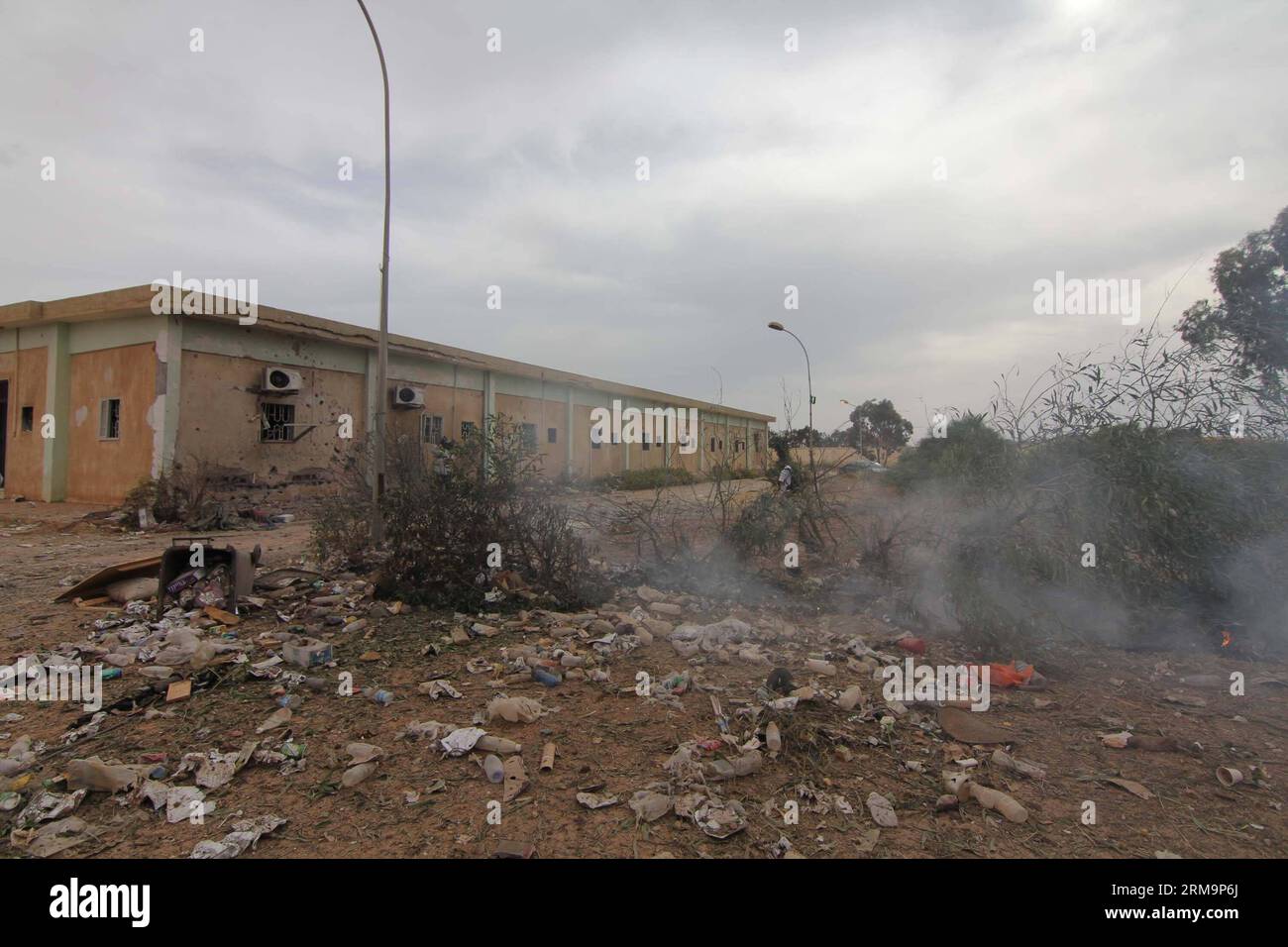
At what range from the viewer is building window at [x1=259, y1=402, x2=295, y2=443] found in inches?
536

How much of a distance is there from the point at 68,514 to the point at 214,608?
9.42 meters

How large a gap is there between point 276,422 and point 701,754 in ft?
44.1

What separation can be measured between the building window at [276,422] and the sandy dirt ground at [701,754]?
9412mm

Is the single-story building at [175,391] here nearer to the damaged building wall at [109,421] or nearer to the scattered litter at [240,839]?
the damaged building wall at [109,421]

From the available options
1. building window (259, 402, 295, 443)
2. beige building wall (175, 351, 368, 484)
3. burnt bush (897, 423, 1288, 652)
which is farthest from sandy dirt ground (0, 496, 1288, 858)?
building window (259, 402, 295, 443)

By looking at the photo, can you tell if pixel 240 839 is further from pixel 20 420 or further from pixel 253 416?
pixel 20 420

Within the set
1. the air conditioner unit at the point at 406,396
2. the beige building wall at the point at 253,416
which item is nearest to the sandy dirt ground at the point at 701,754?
the beige building wall at the point at 253,416

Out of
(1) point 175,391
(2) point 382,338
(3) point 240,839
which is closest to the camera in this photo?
(3) point 240,839

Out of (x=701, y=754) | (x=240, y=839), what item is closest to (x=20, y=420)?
(x=240, y=839)

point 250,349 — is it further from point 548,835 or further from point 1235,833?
point 1235,833

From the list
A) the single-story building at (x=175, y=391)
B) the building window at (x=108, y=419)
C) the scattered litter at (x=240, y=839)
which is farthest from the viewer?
the building window at (x=108, y=419)

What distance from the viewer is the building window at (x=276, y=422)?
13.6m

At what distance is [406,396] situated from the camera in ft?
51.6

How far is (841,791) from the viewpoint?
113 inches
